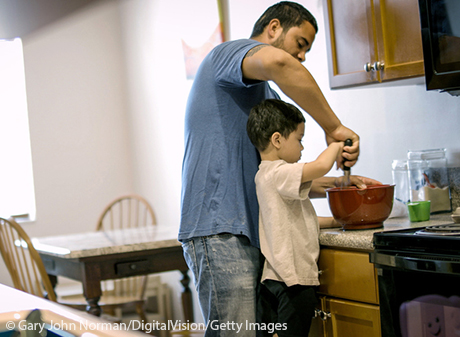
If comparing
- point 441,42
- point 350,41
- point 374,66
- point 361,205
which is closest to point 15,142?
point 350,41

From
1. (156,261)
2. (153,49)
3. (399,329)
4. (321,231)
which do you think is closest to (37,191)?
(153,49)

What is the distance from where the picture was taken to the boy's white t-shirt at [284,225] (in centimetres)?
135

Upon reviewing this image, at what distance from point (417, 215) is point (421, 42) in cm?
54

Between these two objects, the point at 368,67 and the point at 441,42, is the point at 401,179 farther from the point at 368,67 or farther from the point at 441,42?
the point at 441,42

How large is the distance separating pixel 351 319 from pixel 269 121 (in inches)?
24.1

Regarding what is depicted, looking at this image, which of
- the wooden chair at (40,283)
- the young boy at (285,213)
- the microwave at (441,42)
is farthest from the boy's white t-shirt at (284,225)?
the wooden chair at (40,283)

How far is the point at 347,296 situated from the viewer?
1456 mm

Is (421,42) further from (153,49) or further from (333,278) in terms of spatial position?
(153,49)

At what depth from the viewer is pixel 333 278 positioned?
1488 mm

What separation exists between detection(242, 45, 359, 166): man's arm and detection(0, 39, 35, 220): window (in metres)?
3.46

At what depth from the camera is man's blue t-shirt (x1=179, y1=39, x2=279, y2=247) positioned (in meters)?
1.36

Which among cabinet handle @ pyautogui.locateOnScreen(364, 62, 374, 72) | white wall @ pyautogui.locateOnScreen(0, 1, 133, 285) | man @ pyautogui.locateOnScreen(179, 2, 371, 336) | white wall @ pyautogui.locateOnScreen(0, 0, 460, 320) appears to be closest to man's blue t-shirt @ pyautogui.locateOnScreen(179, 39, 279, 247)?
man @ pyautogui.locateOnScreen(179, 2, 371, 336)

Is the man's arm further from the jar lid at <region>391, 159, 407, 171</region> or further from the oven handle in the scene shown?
the jar lid at <region>391, 159, 407, 171</region>

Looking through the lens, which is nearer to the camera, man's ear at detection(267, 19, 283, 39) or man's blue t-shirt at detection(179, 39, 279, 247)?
man's blue t-shirt at detection(179, 39, 279, 247)
